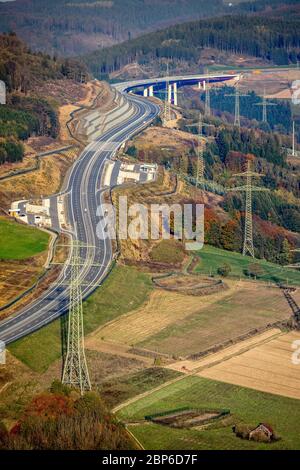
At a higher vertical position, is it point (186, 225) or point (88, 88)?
point (88, 88)

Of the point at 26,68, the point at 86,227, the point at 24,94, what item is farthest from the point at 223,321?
the point at 26,68

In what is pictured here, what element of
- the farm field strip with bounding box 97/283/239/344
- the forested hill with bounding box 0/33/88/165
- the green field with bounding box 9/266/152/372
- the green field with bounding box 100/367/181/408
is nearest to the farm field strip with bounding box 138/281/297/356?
the farm field strip with bounding box 97/283/239/344

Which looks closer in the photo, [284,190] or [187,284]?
[187,284]

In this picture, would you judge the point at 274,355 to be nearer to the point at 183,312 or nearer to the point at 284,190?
the point at 183,312
